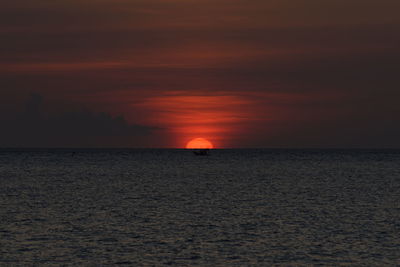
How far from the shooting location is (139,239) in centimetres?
4647

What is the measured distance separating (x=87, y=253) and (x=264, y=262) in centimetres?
1175

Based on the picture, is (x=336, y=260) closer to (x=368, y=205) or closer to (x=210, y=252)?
(x=210, y=252)

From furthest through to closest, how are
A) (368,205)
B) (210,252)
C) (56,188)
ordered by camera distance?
(56,188), (368,205), (210,252)

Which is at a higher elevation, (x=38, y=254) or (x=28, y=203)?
(x=28, y=203)

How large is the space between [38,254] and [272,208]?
33.9 meters

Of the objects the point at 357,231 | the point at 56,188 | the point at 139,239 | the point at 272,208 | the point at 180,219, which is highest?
the point at 56,188

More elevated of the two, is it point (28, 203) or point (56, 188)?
point (56, 188)

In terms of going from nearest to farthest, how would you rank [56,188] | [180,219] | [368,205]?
[180,219], [368,205], [56,188]

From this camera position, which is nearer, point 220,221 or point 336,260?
point 336,260

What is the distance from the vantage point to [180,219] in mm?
58500

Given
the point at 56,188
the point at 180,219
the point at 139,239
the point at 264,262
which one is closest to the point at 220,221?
the point at 180,219

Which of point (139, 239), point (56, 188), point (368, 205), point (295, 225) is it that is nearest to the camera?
point (139, 239)

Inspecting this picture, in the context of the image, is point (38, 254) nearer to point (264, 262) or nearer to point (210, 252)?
point (210, 252)

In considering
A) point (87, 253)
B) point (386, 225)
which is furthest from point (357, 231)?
point (87, 253)
